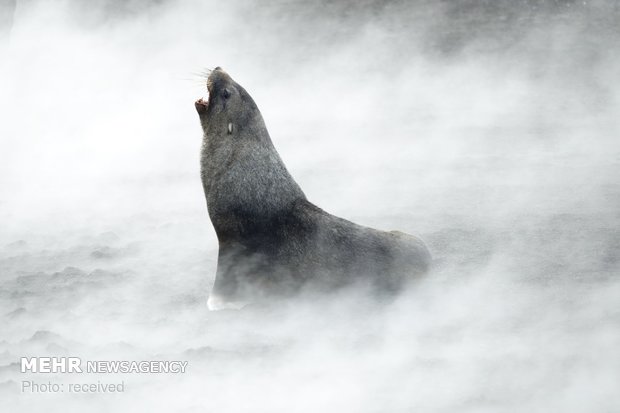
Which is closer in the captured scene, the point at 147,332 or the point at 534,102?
the point at 147,332

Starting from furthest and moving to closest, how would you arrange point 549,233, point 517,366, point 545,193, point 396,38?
1. point 396,38
2. point 545,193
3. point 549,233
4. point 517,366

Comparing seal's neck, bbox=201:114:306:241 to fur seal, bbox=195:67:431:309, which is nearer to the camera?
fur seal, bbox=195:67:431:309

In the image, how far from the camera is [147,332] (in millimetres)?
6141

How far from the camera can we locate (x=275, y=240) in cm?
618

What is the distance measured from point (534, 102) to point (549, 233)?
4.17 meters

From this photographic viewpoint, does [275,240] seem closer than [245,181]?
Yes

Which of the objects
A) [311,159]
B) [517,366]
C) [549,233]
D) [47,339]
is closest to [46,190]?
[311,159]

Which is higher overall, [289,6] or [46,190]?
[289,6]

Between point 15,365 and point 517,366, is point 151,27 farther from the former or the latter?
point 517,366

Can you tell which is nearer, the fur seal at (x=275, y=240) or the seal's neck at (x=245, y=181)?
the fur seal at (x=275, y=240)

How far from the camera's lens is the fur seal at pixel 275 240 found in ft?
20.0

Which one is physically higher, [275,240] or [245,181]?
[245,181]

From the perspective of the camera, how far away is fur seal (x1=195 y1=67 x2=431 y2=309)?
20.0ft

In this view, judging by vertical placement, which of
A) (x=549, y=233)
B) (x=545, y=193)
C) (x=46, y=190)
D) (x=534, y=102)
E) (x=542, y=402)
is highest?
(x=534, y=102)
